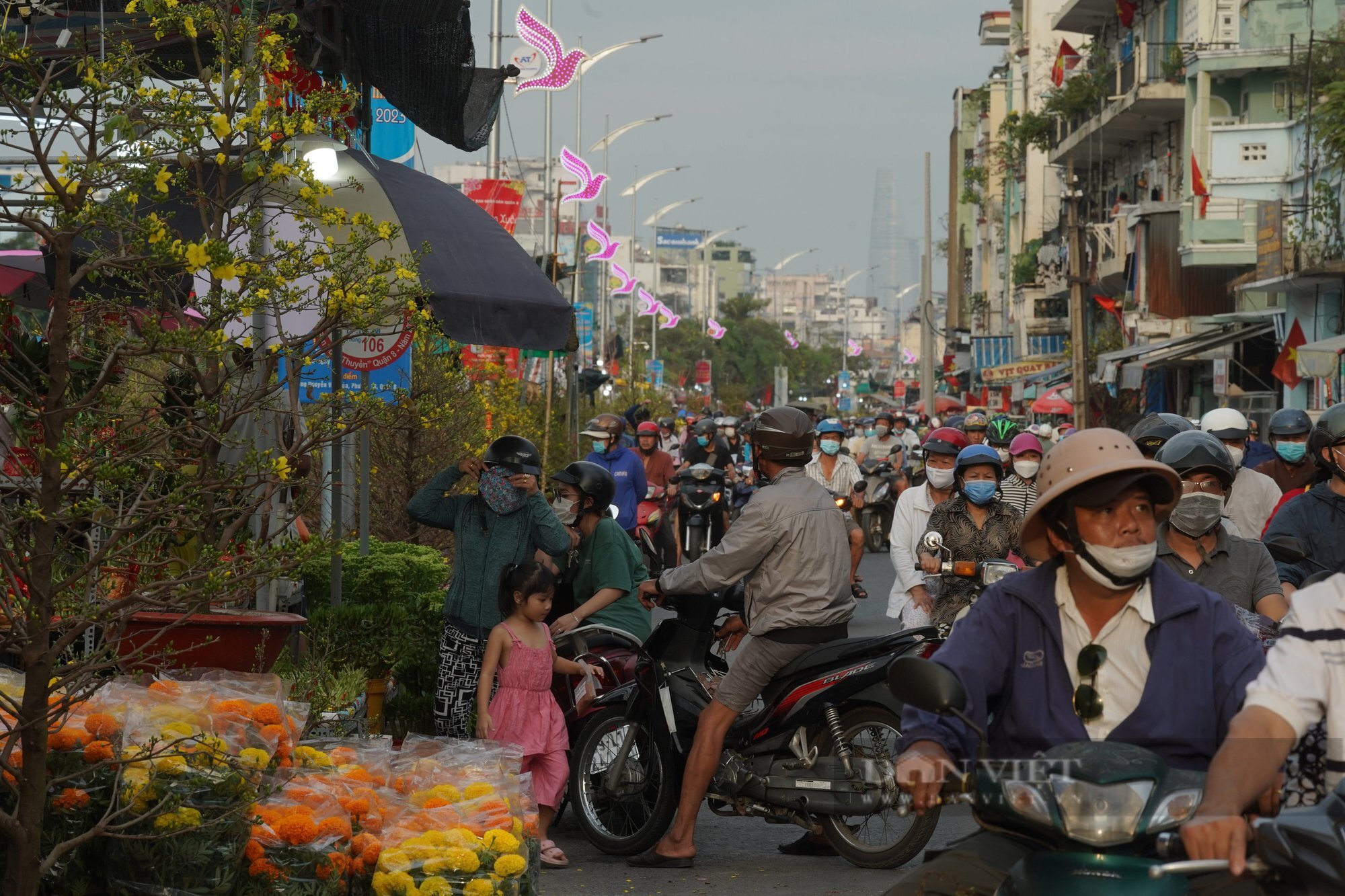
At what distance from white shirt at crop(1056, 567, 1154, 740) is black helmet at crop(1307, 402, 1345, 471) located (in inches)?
170

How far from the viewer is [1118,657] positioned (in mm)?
3748

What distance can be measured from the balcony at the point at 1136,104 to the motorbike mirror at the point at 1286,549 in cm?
3458

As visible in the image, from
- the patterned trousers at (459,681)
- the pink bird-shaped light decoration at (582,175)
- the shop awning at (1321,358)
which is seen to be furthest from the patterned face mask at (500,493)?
the pink bird-shaped light decoration at (582,175)

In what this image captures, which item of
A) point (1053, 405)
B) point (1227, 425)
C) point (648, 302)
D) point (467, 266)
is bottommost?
point (1227, 425)

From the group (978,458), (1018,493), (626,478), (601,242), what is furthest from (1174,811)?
(601,242)

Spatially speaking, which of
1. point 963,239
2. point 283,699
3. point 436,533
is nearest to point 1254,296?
point 436,533

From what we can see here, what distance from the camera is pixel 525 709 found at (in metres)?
7.57

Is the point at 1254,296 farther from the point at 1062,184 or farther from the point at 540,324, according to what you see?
the point at 540,324

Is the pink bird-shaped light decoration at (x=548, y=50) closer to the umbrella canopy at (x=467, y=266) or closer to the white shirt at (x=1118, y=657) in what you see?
the umbrella canopy at (x=467, y=266)

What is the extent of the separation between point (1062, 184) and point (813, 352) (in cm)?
8840

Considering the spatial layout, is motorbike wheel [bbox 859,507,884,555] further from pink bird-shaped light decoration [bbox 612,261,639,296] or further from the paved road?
pink bird-shaped light decoration [bbox 612,261,639,296]

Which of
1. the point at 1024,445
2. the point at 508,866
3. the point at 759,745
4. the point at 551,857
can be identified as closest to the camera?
the point at 508,866

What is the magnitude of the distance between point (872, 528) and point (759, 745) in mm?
18850

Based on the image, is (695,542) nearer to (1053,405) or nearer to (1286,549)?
(1286,549)
